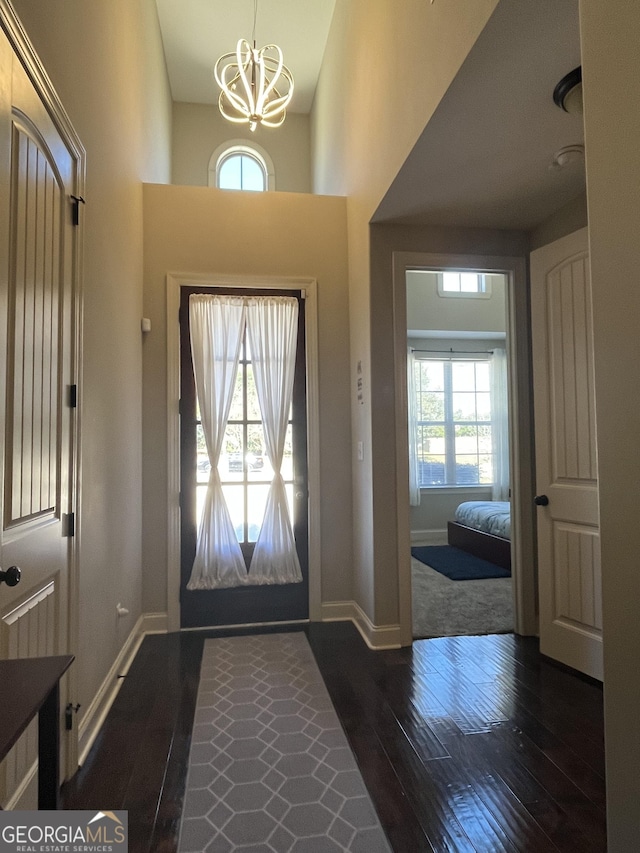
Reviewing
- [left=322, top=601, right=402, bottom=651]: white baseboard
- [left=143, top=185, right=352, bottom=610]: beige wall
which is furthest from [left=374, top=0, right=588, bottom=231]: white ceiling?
[left=322, top=601, right=402, bottom=651]: white baseboard

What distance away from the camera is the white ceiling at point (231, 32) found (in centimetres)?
421

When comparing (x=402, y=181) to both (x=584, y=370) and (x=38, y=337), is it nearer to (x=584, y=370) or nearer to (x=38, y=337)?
(x=584, y=370)

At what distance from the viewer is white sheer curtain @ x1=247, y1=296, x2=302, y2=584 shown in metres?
3.55

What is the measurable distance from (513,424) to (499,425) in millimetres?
3634

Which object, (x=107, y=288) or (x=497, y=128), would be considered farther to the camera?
(x=107, y=288)

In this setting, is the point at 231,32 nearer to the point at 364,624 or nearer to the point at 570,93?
the point at 570,93

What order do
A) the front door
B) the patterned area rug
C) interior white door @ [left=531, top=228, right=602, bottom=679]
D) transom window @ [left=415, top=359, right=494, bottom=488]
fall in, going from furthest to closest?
transom window @ [left=415, top=359, right=494, bottom=488], the front door, interior white door @ [left=531, top=228, right=602, bottom=679], the patterned area rug

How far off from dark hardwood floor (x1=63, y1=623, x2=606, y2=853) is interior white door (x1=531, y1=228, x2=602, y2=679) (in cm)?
26

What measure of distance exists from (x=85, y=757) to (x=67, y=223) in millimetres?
2133

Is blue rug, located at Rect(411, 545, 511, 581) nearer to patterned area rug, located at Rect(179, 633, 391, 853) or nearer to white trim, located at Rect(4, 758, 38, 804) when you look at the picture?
patterned area rug, located at Rect(179, 633, 391, 853)

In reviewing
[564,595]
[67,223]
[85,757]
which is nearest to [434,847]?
[85,757]

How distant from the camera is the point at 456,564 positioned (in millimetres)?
5145

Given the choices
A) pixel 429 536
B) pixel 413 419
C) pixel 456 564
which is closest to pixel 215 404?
pixel 456 564

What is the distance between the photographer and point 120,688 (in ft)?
8.59
